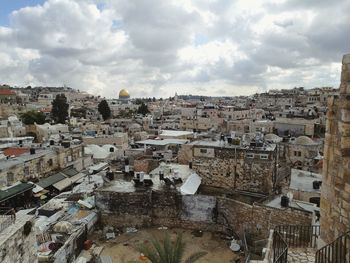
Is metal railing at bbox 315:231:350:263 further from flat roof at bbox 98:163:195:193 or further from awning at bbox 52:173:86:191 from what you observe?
awning at bbox 52:173:86:191

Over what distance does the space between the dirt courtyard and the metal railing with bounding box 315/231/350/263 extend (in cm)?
1098

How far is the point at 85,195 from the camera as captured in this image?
20719 millimetres

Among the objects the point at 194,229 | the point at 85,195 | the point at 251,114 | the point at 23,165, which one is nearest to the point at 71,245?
the point at 85,195

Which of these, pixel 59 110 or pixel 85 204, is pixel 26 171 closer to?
pixel 85 204

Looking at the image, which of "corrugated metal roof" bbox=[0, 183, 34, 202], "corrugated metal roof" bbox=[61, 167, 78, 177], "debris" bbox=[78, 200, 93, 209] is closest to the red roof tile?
"corrugated metal roof" bbox=[61, 167, 78, 177]

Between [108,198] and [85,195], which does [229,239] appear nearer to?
[108,198]

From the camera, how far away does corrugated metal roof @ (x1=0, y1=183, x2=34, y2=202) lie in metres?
20.4

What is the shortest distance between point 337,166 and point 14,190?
69.8ft

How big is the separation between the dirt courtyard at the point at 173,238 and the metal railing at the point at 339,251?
11.0 meters

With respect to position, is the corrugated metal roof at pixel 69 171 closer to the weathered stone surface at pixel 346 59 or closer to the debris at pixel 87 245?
the debris at pixel 87 245

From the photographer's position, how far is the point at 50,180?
25906mm

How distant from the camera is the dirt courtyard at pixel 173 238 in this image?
52.2 ft

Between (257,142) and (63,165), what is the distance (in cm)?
1801

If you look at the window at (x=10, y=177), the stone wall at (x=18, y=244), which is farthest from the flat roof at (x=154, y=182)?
the stone wall at (x=18, y=244)
